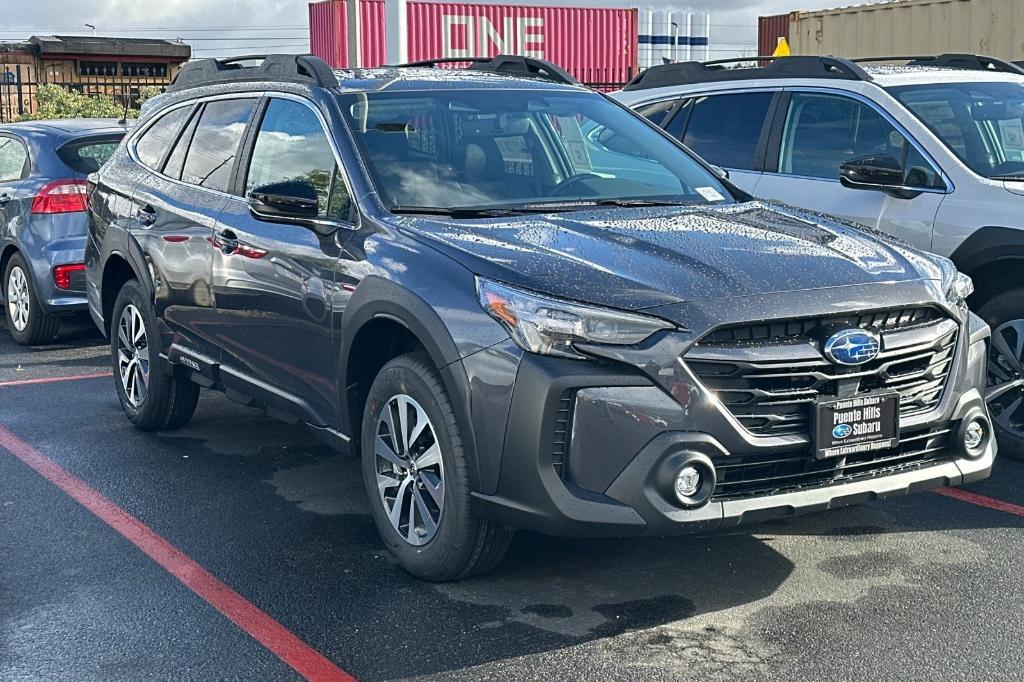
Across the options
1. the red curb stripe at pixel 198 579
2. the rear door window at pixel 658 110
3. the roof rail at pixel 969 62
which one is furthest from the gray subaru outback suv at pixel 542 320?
the roof rail at pixel 969 62

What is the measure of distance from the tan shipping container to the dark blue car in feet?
41.0

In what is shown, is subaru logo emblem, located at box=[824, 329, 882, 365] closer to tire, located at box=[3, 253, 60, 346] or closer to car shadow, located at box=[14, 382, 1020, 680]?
car shadow, located at box=[14, 382, 1020, 680]

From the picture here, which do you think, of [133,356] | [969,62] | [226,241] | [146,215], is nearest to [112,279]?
[133,356]

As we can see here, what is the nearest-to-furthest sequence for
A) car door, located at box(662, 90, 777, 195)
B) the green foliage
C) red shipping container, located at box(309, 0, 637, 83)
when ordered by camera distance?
car door, located at box(662, 90, 777, 195) → red shipping container, located at box(309, 0, 637, 83) → the green foliage

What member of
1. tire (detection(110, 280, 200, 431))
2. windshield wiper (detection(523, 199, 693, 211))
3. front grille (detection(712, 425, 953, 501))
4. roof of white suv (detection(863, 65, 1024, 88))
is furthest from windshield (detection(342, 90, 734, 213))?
tire (detection(110, 280, 200, 431))

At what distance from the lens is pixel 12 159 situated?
33.8ft

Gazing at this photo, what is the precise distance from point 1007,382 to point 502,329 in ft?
9.93

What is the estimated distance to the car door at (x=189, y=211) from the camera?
606 cm

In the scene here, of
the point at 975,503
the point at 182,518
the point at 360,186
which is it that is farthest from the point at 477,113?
the point at 975,503

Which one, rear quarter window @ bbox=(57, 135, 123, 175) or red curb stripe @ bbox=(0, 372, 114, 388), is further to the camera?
rear quarter window @ bbox=(57, 135, 123, 175)

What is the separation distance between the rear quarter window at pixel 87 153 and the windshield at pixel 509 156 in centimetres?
504

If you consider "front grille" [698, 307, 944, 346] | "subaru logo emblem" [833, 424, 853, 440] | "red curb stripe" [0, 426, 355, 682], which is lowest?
"red curb stripe" [0, 426, 355, 682]

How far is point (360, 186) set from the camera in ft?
16.6

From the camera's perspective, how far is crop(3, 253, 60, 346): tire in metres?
9.83
